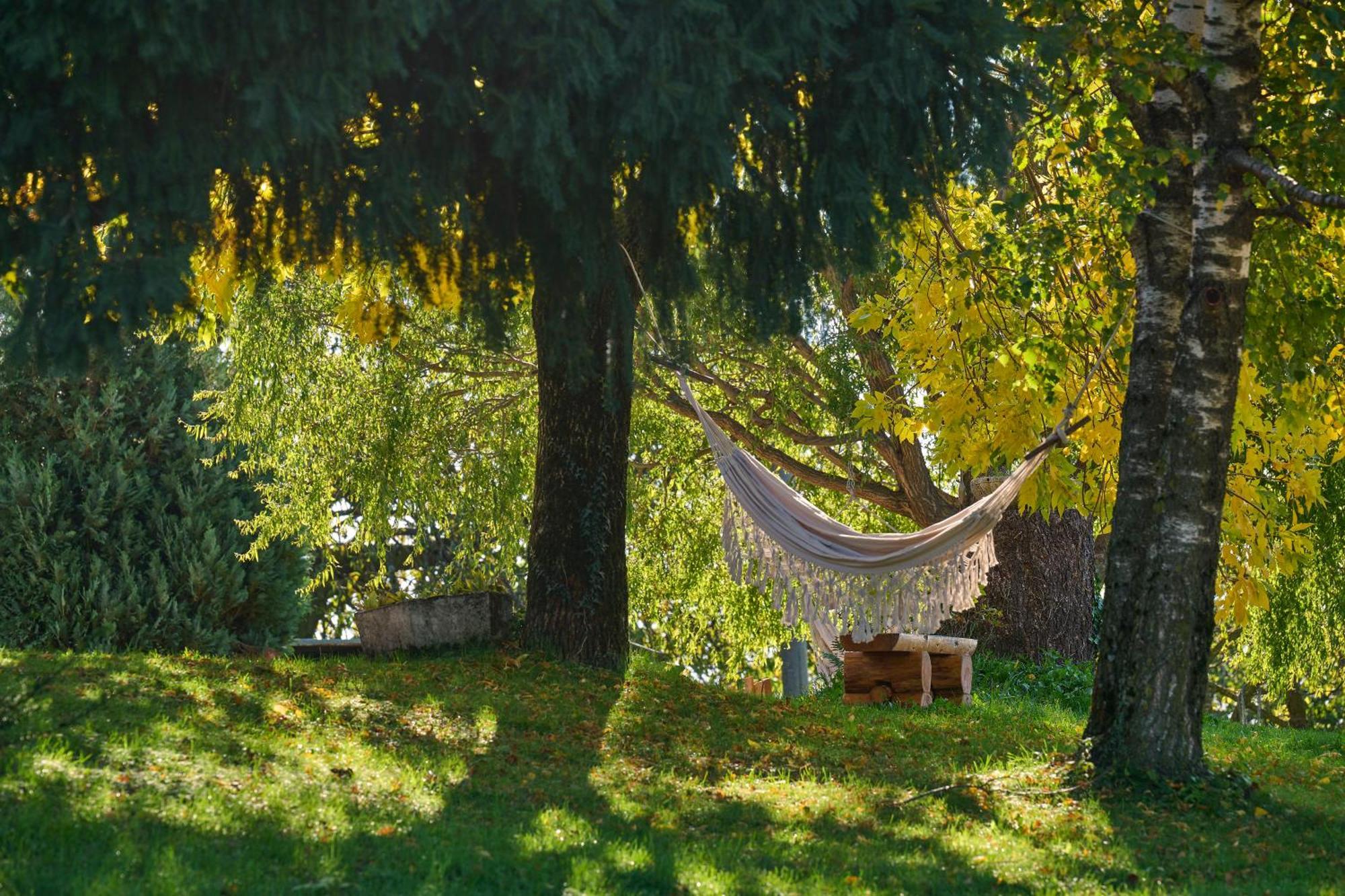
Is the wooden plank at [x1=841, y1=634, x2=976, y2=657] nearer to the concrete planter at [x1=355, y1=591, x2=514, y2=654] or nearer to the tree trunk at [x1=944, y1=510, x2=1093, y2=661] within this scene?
the tree trunk at [x1=944, y1=510, x2=1093, y2=661]

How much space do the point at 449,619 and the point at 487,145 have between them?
10.3ft

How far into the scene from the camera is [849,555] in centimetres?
734

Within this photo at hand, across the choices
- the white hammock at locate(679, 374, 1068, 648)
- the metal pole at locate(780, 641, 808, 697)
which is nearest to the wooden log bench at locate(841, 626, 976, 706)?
the white hammock at locate(679, 374, 1068, 648)

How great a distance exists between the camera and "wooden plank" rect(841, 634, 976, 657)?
8992mm

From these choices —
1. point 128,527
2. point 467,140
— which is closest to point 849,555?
point 467,140

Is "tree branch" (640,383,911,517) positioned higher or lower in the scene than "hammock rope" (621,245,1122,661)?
higher

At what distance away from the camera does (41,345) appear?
199 inches

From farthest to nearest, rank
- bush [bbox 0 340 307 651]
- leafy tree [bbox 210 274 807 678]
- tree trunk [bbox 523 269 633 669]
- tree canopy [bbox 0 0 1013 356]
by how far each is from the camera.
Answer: bush [bbox 0 340 307 651]
leafy tree [bbox 210 274 807 678]
tree trunk [bbox 523 269 633 669]
tree canopy [bbox 0 0 1013 356]

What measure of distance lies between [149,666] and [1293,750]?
6.29 metres

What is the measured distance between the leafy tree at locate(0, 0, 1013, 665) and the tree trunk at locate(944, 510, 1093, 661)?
485 centimetres

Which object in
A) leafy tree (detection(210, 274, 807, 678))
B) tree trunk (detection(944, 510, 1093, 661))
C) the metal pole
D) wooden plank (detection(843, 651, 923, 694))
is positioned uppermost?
leafy tree (detection(210, 274, 807, 678))

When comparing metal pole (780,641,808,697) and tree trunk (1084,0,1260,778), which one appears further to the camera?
metal pole (780,641,808,697)

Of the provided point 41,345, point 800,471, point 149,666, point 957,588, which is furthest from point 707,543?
point 41,345

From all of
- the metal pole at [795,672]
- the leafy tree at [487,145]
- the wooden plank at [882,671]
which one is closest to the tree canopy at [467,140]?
the leafy tree at [487,145]
